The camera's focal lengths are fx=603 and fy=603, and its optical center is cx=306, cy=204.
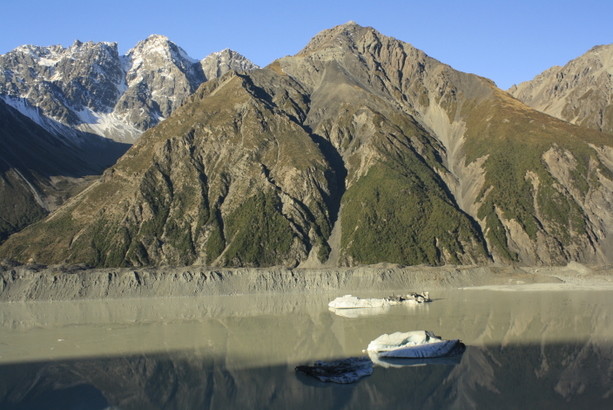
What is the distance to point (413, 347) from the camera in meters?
38.8

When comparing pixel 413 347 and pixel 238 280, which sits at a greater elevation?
pixel 413 347

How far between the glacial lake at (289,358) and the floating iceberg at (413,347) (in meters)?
1.48

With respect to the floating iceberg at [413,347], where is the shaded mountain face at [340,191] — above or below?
above

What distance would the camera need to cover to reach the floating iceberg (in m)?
38.6

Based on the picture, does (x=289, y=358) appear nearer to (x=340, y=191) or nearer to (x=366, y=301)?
(x=366, y=301)

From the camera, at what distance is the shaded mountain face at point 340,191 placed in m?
121

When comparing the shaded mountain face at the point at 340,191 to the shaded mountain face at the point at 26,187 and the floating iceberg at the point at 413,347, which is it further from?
the floating iceberg at the point at 413,347

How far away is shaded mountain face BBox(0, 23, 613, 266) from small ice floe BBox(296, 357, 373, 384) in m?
80.2

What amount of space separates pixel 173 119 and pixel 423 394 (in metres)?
143

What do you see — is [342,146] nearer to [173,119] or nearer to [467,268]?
[173,119]

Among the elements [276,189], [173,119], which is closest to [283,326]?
[276,189]

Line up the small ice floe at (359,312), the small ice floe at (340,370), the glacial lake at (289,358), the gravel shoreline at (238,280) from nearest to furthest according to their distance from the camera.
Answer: the glacial lake at (289,358) < the small ice floe at (340,370) < the small ice floe at (359,312) < the gravel shoreline at (238,280)

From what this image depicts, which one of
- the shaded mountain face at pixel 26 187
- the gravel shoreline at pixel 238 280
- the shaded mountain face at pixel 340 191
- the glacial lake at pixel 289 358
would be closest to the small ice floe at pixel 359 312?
the glacial lake at pixel 289 358

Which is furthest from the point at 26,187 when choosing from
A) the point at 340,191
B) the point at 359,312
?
the point at 359,312
